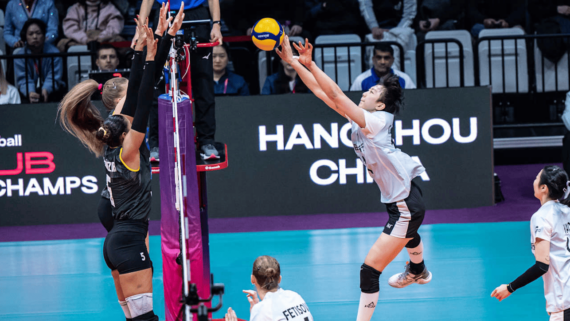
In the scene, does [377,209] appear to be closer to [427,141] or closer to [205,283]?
[427,141]

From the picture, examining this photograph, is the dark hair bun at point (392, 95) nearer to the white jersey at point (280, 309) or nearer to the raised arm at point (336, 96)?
the raised arm at point (336, 96)

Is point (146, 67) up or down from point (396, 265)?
up

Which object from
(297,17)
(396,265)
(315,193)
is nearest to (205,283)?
(396,265)

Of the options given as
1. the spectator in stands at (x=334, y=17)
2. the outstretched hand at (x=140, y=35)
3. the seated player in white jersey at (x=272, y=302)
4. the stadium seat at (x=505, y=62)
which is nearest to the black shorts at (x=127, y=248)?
the seated player in white jersey at (x=272, y=302)

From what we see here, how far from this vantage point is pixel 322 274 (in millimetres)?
6477

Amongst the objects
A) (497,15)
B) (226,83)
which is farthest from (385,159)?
Result: (497,15)

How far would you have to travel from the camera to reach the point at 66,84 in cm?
973

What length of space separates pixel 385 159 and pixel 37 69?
21.3 ft

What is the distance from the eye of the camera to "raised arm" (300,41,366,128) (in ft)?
15.7

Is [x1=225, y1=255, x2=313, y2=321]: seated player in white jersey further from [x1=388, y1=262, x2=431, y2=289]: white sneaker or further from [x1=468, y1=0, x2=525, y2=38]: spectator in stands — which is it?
[x1=468, y1=0, x2=525, y2=38]: spectator in stands

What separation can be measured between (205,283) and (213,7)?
204 cm

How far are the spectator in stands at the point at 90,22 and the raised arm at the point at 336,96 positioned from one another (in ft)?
21.7

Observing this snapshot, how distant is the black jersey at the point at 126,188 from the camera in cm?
450

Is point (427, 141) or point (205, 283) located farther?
point (427, 141)
